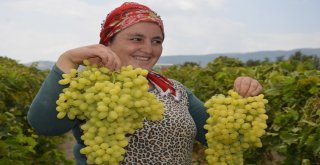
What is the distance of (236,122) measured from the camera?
2275mm

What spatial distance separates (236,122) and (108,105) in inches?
30.2

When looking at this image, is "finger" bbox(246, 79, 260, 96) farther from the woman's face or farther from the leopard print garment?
the woman's face

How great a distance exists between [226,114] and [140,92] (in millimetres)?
646

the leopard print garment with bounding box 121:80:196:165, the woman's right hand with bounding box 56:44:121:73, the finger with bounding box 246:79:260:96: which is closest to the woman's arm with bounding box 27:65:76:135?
the woman's right hand with bounding box 56:44:121:73

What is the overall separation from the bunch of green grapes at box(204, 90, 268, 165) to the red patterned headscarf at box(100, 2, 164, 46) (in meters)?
0.60

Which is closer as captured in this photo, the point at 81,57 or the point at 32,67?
the point at 81,57

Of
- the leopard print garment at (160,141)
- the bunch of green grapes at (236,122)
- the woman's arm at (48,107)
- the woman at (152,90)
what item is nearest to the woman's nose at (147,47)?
the woman at (152,90)

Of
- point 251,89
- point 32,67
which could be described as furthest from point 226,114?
point 32,67

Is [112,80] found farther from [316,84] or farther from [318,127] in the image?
[316,84]

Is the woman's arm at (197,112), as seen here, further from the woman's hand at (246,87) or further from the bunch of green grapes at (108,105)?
the bunch of green grapes at (108,105)

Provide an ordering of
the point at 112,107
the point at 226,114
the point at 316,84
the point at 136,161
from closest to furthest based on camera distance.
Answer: the point at 112,107 → the point at 226,114 → the point at 136,161 → the point at 316,84

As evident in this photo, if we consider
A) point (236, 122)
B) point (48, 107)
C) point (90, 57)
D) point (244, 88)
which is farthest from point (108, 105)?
point (244, 88)

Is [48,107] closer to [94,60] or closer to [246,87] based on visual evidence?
[94,60]

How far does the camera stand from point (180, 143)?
2.57m
